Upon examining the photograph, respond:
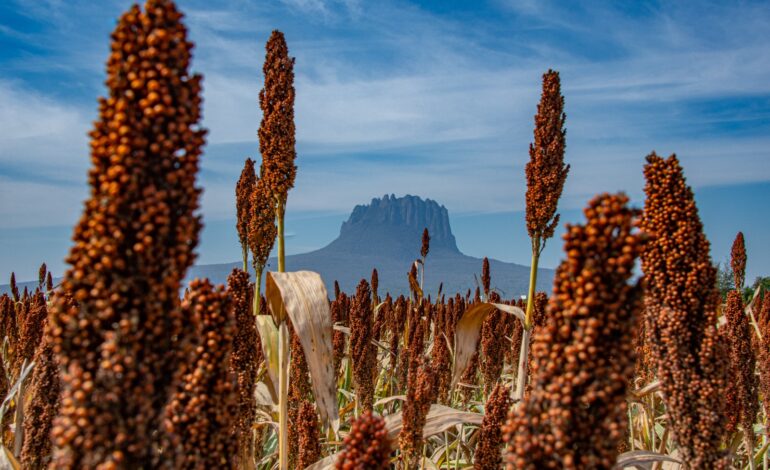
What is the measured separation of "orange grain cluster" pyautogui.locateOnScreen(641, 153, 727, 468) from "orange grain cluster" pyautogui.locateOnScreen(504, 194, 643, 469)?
80cm

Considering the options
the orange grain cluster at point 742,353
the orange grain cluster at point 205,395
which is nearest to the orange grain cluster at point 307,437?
the orange grain cluster at point 205,395

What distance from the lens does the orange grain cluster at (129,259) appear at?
57.0 inches

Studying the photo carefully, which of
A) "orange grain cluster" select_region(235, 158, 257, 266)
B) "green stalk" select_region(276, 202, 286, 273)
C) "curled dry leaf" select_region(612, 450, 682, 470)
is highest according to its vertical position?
"orange grain cluster" select_region(235, 158, 257, 266)

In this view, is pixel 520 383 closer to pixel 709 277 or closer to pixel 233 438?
pixel 709 277

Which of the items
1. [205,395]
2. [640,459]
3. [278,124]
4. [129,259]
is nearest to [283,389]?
[278,124]

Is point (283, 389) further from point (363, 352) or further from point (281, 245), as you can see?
point (363, 352)

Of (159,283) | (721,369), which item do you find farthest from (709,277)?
(159,283)

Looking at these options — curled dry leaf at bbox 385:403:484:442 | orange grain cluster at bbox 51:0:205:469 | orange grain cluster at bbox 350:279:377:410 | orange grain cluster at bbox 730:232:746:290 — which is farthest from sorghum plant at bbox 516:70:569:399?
orange grain cluster at bbox 730:232:746:290

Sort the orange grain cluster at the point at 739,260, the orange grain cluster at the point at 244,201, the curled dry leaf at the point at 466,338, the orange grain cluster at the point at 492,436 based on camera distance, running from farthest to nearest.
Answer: the orange grain cluster at the point at 739,260, the orange grain cluster at the point at 244,201, the curled dry leaf at the point at 466,338, the orange grain cluster at the point at 492,436

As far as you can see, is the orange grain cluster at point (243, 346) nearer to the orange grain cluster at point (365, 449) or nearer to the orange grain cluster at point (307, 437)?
the orange grain cluster at point (307, 437)

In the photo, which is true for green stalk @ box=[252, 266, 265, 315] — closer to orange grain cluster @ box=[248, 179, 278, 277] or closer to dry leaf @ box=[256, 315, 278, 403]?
orange grain cluster @ box=[248, 179, 278, 277]

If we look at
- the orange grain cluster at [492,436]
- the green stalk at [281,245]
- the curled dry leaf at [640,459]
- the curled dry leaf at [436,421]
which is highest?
the green stalk at [281,245]

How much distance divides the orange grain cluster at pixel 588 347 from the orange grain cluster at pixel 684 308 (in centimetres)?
80

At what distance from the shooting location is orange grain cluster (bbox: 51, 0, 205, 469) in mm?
1448
